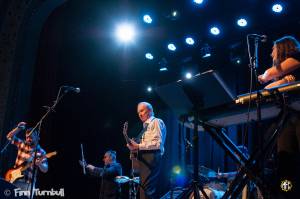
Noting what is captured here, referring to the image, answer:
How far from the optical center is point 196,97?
141 inches

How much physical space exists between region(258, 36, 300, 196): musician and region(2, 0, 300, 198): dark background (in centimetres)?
414

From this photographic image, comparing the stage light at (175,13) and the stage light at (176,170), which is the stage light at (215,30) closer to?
the stage light at (175,13)

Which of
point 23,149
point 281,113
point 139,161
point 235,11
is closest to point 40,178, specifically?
point 23,149

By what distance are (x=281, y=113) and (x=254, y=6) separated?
4.86 metres

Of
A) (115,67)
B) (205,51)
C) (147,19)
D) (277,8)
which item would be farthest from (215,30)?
(115,67)

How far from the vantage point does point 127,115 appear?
1124 cm

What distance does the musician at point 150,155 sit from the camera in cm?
506

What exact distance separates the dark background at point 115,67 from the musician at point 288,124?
4139 millimetres

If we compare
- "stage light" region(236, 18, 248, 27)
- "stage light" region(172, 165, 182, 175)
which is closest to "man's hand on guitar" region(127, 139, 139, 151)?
"stage light" region(236, 18, 248, 27)

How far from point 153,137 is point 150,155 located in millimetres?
279

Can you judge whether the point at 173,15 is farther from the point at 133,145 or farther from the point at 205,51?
the point at 133,145

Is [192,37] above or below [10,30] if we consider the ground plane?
above

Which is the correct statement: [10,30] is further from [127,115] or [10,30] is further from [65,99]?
[127,115]

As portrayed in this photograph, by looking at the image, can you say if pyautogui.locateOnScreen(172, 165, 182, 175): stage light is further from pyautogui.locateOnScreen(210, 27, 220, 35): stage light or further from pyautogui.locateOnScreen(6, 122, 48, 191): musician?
pyautogui.locateOnScreen(6, 122, 48, 191): musician
